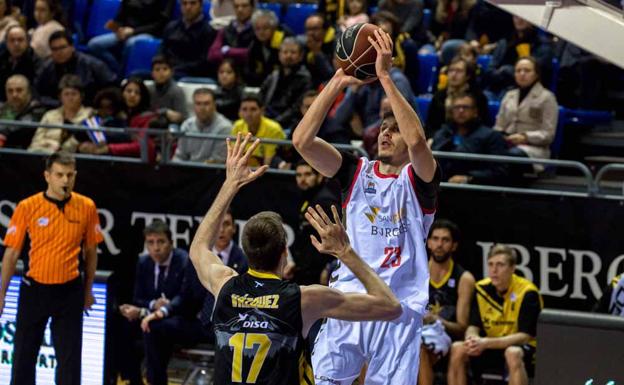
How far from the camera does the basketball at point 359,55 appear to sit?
701 centimetres

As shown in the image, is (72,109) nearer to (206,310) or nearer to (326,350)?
(206,310)

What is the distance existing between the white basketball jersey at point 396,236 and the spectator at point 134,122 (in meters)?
4.60

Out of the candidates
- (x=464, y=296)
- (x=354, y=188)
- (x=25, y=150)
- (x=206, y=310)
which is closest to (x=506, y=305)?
(x=464, y=296)

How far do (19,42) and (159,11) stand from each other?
193cm

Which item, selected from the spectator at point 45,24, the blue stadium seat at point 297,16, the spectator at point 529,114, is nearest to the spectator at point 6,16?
the spectator at point 45,24

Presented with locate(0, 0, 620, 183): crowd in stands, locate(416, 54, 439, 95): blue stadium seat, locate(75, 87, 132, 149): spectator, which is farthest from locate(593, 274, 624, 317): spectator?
locate(75, 87, 132, 149): spectator

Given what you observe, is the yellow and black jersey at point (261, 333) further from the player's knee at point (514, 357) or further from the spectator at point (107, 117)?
the spectator at point (107, 117)

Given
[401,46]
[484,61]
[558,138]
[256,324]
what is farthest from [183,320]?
[256,324]

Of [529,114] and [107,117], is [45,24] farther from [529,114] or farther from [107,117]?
[529,114]

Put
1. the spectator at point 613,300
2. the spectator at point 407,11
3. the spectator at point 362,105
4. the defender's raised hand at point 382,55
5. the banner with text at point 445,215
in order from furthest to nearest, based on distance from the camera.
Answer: the spectator at point 407,11 < the spectator at point 362,105 < the banner with text at point 445,215 < the spectator at point 613,300 < the defender's raised hand at point 382,55

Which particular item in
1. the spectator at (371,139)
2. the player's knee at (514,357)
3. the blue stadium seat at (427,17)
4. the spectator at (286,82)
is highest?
the blue stadium seat at (427,17)

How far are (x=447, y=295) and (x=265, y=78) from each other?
4.23m

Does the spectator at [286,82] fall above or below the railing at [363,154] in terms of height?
above

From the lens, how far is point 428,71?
1327cm
